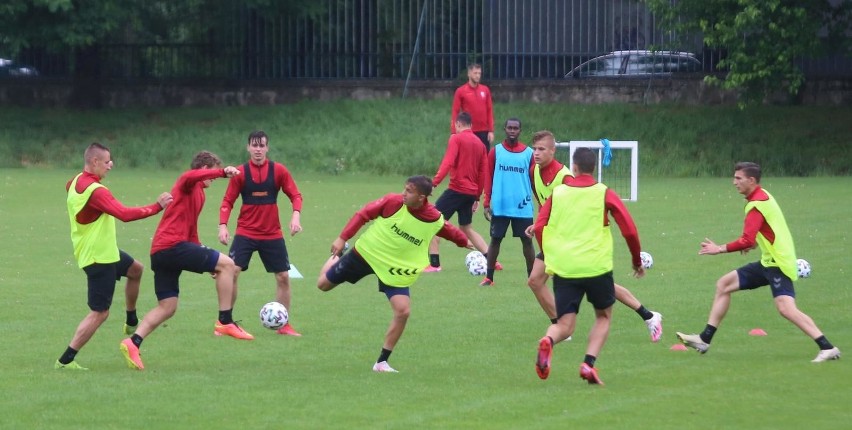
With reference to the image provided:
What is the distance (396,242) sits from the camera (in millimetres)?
10508

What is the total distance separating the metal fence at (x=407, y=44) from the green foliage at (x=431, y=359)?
18103mm

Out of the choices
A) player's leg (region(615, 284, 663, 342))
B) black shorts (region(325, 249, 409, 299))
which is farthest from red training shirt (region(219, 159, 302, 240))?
player's leg (region(615, 284, 663, 342))

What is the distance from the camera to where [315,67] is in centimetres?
3847

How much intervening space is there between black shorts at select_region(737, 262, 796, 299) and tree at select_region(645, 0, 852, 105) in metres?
20.6

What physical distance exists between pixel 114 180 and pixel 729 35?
1445 cm

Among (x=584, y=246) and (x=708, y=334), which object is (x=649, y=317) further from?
(x=584, y=246)

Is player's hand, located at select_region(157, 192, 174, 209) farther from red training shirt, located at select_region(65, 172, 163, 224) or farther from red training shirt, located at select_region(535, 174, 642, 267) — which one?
red training shirt, located at select_region(535, 174, 642, 267)

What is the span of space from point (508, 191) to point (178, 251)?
515 centimetres

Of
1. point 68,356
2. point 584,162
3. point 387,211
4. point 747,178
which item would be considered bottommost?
point 68,356

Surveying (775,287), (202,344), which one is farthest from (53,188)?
(775,287)

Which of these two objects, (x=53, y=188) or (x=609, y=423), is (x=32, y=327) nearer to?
(x=609, y=423)

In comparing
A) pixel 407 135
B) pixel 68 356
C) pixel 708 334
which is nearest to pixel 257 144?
pixel 68 356

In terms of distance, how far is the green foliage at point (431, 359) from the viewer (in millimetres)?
8984

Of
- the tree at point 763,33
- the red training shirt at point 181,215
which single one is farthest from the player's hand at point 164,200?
the tree at point 763,33
